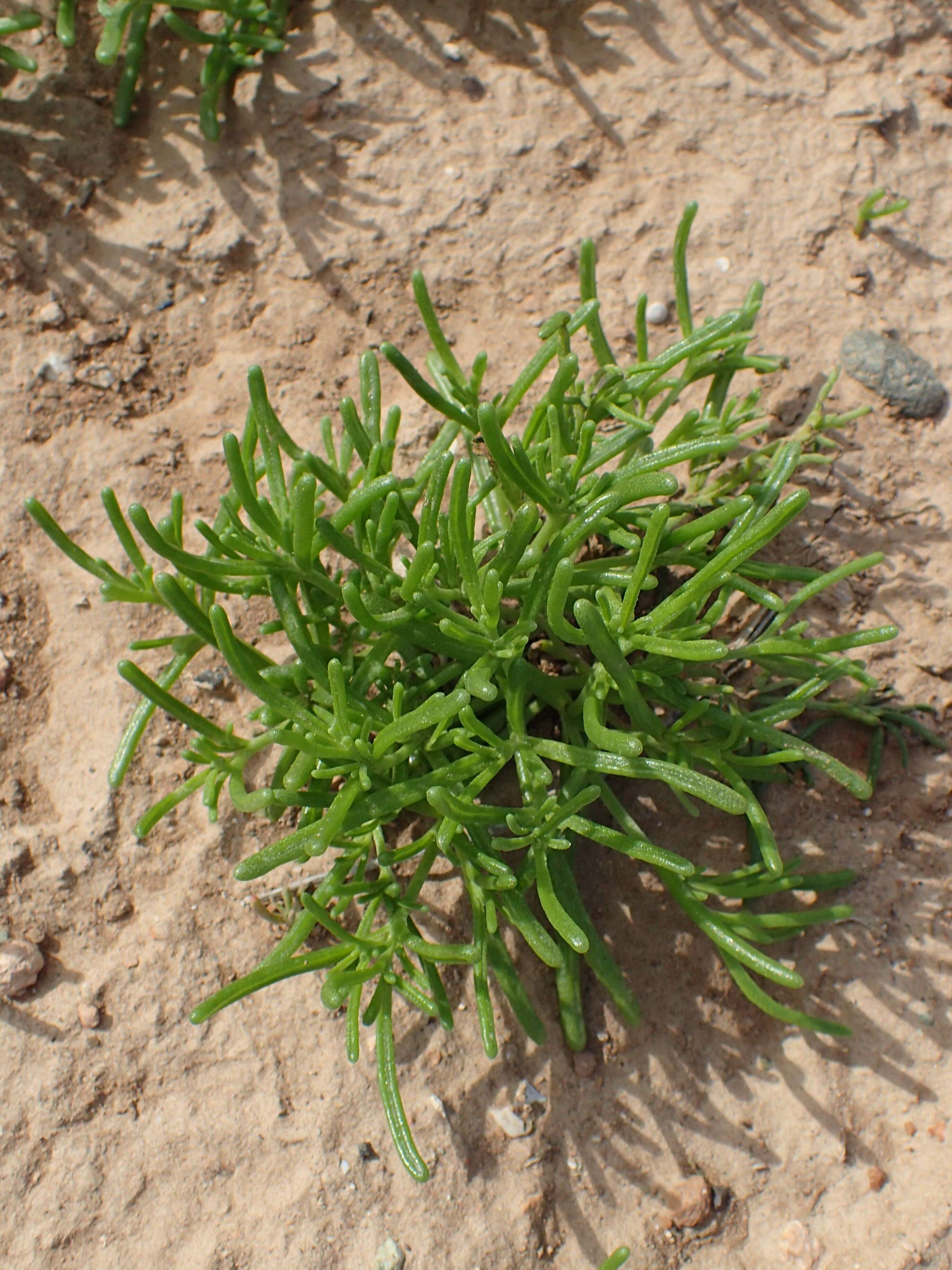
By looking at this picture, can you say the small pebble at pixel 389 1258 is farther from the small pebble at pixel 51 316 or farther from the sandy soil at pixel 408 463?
the small pebble at pixel 51 316

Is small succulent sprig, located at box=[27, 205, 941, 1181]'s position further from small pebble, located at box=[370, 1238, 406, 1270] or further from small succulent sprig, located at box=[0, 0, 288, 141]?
small succulent sprig, located at box=[0, 0, 288, 141]

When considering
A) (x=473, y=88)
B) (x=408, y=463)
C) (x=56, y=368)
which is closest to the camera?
(x=408, y=463)

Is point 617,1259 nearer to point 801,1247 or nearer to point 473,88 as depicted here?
point 801,1247

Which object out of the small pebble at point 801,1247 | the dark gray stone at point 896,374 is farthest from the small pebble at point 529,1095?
the dark gray stone at point 896,374

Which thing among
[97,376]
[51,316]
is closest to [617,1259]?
[97,376]

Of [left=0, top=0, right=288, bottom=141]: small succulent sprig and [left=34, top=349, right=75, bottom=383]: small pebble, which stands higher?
[left=0, top=0, right=288, bottom=141]: small succulent sprig

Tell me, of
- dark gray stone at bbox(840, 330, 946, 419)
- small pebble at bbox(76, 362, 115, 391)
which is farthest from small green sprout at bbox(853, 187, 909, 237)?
small pebble at bbox(76, 362, 115, 391)
